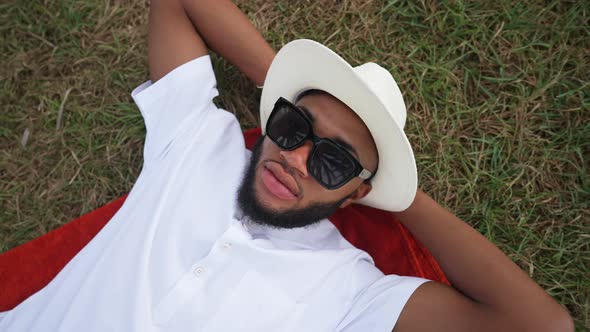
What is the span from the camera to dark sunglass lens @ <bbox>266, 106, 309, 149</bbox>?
1950 millimetres

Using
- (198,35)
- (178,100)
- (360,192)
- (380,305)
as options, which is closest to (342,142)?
(360,192)

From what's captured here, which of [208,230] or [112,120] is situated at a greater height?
[112,120]

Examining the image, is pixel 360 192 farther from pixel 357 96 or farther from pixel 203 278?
pixel 203 278

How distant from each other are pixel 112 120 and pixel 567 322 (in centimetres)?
292

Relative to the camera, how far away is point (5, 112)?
3.09 meters

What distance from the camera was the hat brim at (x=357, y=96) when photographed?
1.77m

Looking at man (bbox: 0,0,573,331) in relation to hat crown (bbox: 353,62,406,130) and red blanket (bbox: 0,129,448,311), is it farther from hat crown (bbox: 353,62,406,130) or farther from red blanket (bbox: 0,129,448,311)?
red blanket (bbox: 0,129,448,311)

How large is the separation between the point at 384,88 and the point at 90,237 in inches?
76.9

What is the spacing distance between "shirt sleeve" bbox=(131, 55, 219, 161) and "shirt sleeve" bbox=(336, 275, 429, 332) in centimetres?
123

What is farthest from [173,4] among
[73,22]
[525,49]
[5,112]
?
[525,49]

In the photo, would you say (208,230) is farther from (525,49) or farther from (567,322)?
(525,49)

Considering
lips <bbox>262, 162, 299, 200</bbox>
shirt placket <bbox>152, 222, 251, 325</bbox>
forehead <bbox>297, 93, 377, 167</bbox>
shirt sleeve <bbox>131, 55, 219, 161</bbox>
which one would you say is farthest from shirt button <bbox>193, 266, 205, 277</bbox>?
forehead <bbox>297, 93, 377, 167</bbox>

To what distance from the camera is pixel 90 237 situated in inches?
105

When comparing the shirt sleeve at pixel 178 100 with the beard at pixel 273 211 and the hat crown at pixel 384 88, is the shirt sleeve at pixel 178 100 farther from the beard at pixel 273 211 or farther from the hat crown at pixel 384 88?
the hat crown at pixel 384 88
